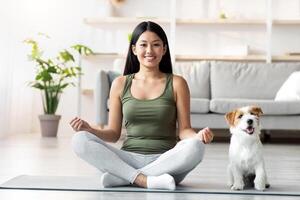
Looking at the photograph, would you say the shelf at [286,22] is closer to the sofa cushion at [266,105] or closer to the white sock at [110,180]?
the sofa cushion at [266,105]

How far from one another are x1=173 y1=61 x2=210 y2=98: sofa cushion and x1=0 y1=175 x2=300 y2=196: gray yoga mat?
3482 mm

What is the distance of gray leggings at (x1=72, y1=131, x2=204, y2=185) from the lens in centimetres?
229

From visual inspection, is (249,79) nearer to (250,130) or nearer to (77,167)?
(77,167)

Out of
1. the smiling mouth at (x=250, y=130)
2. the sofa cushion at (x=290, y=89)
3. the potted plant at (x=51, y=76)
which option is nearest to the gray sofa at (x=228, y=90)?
the sofa cushion at (x=290, y=89)

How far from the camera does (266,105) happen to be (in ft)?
17.7

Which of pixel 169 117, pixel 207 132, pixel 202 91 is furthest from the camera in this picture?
pixel 202 91

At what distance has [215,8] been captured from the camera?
6906 mm

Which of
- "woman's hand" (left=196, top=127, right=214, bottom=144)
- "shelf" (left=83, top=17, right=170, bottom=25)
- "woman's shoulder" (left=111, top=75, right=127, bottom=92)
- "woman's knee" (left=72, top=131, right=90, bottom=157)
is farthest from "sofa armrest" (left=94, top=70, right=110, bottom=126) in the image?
"woman's hand" (left=196, top=127, right=214, bottom=144)

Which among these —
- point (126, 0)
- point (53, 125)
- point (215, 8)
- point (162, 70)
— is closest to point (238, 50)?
point (215, 8)

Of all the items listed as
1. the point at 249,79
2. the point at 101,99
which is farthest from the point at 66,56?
the point at 249,79

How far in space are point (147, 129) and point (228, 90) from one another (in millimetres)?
3669

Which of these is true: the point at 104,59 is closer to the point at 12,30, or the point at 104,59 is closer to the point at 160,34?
the point at 12,30

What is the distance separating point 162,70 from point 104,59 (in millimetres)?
4481

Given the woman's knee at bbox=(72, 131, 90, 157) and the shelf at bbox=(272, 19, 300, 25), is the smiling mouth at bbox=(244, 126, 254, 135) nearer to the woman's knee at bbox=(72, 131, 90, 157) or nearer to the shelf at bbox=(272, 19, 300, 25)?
the woman's knee at bbox=(72, 131, 90, 157)
